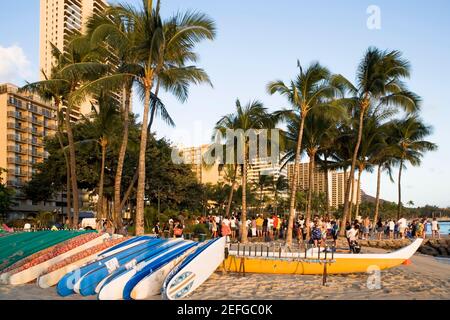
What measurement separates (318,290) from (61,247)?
7417 millimetres

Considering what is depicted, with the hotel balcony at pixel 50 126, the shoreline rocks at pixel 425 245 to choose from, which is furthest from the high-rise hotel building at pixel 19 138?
the shoreline rocks at pixel 425 245

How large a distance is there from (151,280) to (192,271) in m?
0.97

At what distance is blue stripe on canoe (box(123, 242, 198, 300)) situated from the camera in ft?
31.0

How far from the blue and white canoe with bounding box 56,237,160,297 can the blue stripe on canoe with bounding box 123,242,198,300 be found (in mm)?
1210

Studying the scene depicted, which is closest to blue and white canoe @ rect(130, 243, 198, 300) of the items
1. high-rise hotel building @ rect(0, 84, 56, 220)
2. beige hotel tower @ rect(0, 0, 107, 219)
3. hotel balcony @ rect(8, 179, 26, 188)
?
beige hotel tower @ rect(0, 0, 107, 219)

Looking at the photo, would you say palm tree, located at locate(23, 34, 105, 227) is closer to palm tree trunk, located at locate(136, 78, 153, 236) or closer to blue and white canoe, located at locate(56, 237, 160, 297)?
palm tree trunk, located at locate(136, 78, 153, 236)

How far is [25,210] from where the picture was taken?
243ft

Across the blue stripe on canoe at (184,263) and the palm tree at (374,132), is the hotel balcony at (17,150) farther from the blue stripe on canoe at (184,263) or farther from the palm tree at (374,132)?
the blue stripe on canoe at (184,263)

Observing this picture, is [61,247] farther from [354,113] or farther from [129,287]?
[354,113]

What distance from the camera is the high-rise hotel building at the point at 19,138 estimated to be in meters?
74.6

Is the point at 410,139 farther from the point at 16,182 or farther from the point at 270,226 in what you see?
the point at 16,182

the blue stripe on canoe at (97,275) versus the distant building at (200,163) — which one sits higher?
the distant building at (200,163)
